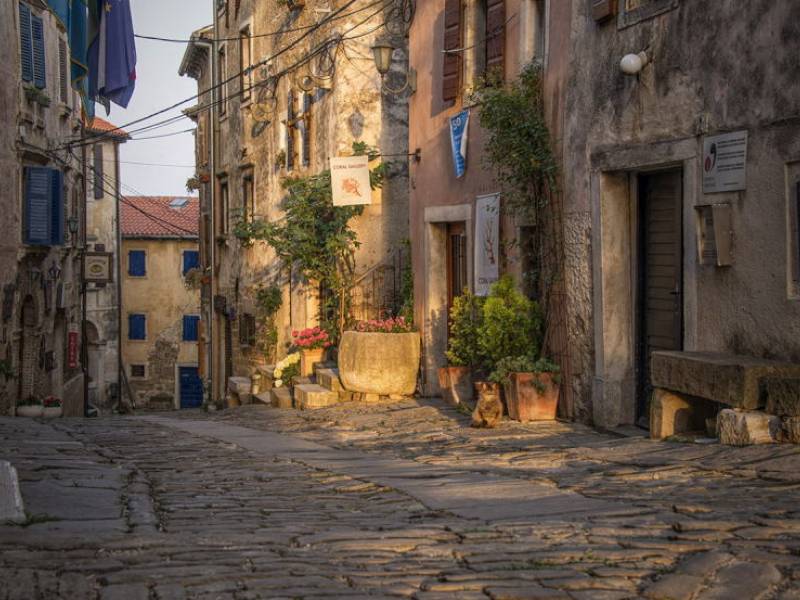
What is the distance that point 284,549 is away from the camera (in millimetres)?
5297

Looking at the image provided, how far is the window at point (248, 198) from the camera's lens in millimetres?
24453

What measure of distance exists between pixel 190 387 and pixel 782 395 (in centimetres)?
3754

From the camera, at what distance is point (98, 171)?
127 ft

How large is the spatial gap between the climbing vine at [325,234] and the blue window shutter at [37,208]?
17.0 feet

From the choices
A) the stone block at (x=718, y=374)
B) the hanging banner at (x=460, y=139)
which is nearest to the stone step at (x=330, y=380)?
the hanging banner at (x=460, y=139)

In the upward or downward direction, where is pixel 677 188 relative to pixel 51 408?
upward

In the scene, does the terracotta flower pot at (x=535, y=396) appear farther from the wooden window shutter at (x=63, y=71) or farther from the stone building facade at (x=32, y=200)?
the wooden window shutter at (x=63, y=71)

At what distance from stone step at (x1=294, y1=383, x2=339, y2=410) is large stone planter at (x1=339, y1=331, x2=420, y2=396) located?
723 mm

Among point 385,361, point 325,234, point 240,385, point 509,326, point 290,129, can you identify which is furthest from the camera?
point 240,385

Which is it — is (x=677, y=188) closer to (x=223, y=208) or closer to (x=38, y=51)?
(x=38, y=51)

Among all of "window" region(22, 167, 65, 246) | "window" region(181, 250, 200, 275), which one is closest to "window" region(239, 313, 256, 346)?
"window" region(22, 167, 65, 246)

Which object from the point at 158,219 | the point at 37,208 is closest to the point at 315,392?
the point at 37,208

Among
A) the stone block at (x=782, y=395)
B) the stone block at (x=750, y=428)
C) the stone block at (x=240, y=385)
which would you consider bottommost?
the stone block at (x=240, y=385)

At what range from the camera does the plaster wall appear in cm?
4312
